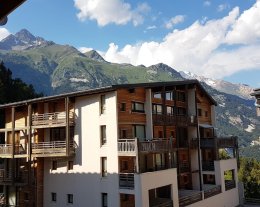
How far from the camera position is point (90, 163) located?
102 feet

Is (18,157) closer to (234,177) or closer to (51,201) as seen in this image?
(51,201)

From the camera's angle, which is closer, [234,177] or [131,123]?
[131,123]

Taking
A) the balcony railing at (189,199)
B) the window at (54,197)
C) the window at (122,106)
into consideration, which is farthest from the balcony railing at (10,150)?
the balcony railing at (189,199)

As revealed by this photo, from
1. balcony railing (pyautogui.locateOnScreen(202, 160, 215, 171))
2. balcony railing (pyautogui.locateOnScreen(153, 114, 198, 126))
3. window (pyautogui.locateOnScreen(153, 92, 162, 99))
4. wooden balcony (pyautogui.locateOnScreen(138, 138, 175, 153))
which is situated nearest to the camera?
wooden balcony (pyautogui.locateOnScreen(138, 138, 175, 153))

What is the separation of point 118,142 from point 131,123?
3080mm

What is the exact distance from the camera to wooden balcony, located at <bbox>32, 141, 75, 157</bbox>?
104 feet

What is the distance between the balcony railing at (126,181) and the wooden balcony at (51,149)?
6041 mm

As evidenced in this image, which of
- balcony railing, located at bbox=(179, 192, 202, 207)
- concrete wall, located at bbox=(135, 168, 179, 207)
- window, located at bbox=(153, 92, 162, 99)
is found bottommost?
balcony railing, located at bbox=(179, 192, 202, 207)

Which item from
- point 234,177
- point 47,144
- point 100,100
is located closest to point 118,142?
point 100,100

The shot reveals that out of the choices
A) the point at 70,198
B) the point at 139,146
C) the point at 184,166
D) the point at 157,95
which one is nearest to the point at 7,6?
the point at 139,146

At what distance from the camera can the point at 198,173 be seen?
39.2m

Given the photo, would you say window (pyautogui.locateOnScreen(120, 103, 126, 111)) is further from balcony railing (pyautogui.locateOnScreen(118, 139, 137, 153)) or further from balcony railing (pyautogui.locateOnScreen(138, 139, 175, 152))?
balcony railing (pyautogui.locateOnScreen(138, 139, 175, 152))

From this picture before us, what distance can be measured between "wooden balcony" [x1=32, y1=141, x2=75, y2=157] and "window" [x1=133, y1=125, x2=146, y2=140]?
6.11 metres

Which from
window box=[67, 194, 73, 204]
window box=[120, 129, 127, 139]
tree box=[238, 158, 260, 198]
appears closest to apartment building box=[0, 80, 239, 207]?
window box=[67, 194, 73, 204]
